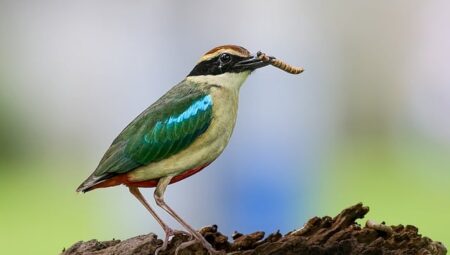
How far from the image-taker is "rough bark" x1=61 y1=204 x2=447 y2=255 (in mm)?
3000

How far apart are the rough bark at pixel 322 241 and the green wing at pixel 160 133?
0.79ft

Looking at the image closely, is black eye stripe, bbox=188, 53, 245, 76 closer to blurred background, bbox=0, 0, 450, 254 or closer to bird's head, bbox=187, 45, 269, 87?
bird's head, bbox=187, 45, 269, 87

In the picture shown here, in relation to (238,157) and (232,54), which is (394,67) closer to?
(238,157)

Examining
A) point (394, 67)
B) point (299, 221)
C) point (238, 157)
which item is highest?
point (394, 67)

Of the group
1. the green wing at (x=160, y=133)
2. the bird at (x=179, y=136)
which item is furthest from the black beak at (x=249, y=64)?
the green wing at (x=160, y=133)

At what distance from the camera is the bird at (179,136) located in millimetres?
3166

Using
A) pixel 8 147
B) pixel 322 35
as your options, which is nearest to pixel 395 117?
pixel 322 35

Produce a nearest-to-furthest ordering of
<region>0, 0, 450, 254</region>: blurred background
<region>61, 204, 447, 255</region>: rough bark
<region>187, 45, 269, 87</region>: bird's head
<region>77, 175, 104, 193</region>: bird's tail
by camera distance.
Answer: <region>61, 204, 447, 255</region>: rough bark → <region>77, 175, 104, 193</region>: bird's tail → <region>187, 45, 269, 87</region>: bird's head → <region>0, 0, 450, 254</region>: blurred background

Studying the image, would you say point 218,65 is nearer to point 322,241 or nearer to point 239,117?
point 322,241

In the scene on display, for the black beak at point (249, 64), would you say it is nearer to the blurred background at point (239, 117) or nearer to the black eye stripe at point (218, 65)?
the black eye stripe at point (218, 65)

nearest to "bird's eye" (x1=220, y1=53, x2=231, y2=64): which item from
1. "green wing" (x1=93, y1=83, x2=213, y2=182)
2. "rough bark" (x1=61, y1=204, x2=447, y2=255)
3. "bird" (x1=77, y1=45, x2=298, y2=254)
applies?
"bird" (x1=77, y1=45, x2=298, y2=254)

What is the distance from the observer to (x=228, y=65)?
3.27m

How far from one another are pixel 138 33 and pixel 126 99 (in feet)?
2.37

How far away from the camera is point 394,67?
1040 cm
